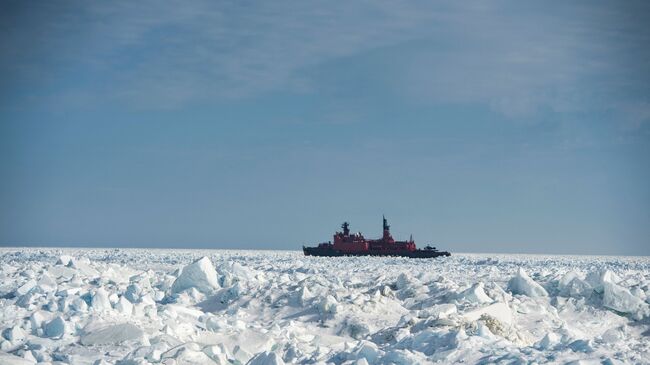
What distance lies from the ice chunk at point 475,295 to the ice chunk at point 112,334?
5546 millimetres

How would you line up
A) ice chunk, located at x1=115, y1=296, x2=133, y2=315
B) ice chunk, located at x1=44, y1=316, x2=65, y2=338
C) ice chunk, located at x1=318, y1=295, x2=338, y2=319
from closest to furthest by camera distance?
ice chunk, located at x1=44, y1=316, x2=65, y2=338, ice chunk, located at x1=115, y1=296, x2=133, y2=315, ice chunk, located at x1=318, y1=295, x2=338, y2=319

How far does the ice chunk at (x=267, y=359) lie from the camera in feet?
23.6

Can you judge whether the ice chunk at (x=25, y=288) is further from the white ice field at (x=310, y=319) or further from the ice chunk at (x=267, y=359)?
the ice chunk at (x=267, y=359)

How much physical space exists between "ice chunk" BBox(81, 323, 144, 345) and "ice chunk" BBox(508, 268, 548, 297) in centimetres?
738

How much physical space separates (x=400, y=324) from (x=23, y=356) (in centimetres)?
487

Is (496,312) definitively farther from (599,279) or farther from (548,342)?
(548,342)

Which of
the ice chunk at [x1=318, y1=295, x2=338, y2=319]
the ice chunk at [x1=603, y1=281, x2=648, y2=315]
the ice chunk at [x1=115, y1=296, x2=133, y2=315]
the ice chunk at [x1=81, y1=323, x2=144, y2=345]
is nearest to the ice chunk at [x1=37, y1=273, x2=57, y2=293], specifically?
the ice chunk at [x1=115, y1=296, x2=133, y2=315]

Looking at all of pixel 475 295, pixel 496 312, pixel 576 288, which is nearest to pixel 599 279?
pixel 576 288

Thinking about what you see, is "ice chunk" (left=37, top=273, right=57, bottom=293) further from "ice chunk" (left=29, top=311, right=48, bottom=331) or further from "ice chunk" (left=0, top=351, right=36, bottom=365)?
"ice chunk" (left=0, top=351, right=36, bottom=365)

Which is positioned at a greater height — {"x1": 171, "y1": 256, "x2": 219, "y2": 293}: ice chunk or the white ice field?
{"x1": 171, "y1": 256, "x2": 219, "y2": 293}: ice chunk

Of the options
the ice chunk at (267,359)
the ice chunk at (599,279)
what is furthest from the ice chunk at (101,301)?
the ice chunk at (599,279)

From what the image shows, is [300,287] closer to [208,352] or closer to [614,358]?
[208,352]

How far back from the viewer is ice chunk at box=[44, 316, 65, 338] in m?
8.83

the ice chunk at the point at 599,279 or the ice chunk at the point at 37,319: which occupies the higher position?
the ice chunk at the point at 599,279
